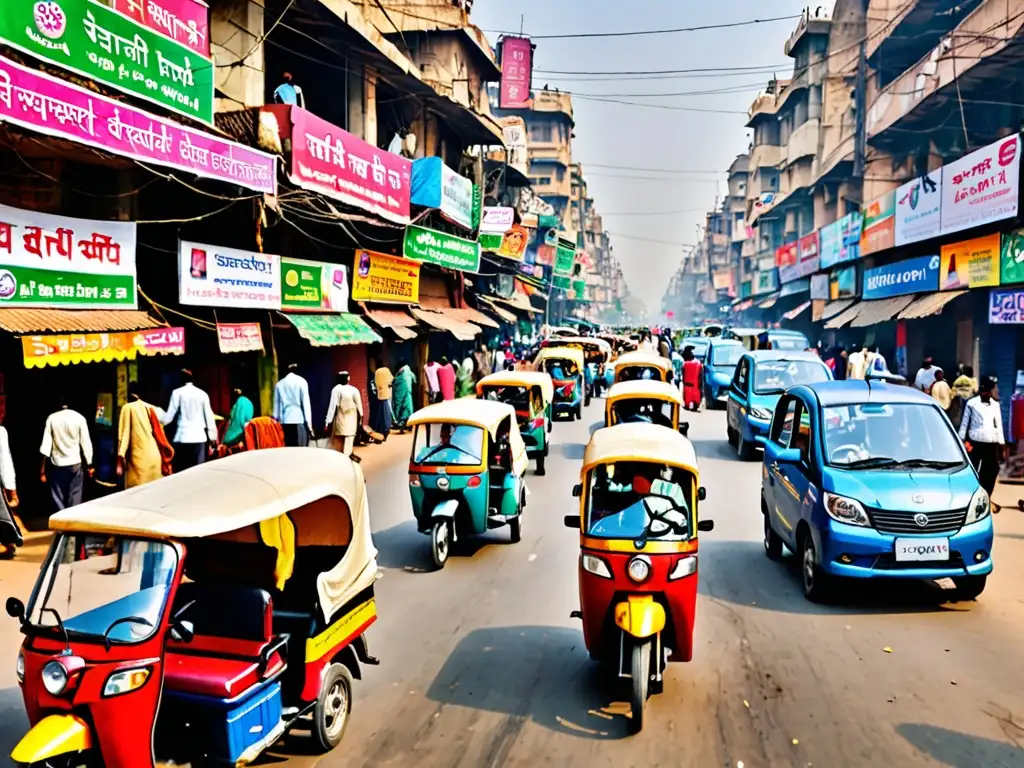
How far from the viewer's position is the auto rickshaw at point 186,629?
4.08 m

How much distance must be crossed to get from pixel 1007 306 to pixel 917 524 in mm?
13707

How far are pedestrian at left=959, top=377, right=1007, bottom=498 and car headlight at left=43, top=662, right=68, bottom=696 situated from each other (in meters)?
10.7

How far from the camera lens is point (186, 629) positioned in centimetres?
429

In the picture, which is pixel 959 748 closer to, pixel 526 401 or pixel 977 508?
pixel 977 508

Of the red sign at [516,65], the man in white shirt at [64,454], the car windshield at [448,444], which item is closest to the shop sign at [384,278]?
the man in white shirt at [64,454]

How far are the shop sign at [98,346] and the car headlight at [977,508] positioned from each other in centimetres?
965

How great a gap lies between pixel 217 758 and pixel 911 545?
5937 mm

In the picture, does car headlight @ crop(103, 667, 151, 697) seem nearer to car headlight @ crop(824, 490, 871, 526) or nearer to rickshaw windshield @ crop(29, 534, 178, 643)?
rickshaw windshield @ crop(29, 534, 178, 643)

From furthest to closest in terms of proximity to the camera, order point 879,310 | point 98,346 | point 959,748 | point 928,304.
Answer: point 879,310
point 928,304
point 98,346
point 959,748

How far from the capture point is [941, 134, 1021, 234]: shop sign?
18.6 m

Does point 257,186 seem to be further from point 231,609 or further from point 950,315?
point 950,315

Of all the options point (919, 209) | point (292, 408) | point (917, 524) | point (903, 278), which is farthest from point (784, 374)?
point (903, 278)

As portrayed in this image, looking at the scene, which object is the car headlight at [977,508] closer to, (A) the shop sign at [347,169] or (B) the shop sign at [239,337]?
(B) the shop sign at [239,337]

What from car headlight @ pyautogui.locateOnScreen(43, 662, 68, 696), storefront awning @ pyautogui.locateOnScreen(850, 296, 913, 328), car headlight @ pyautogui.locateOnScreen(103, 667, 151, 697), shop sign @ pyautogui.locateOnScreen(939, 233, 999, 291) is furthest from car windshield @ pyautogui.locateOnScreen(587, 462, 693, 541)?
storefront awning @ pyautogui.locateOnScreen(850, 296, 913, 328)
